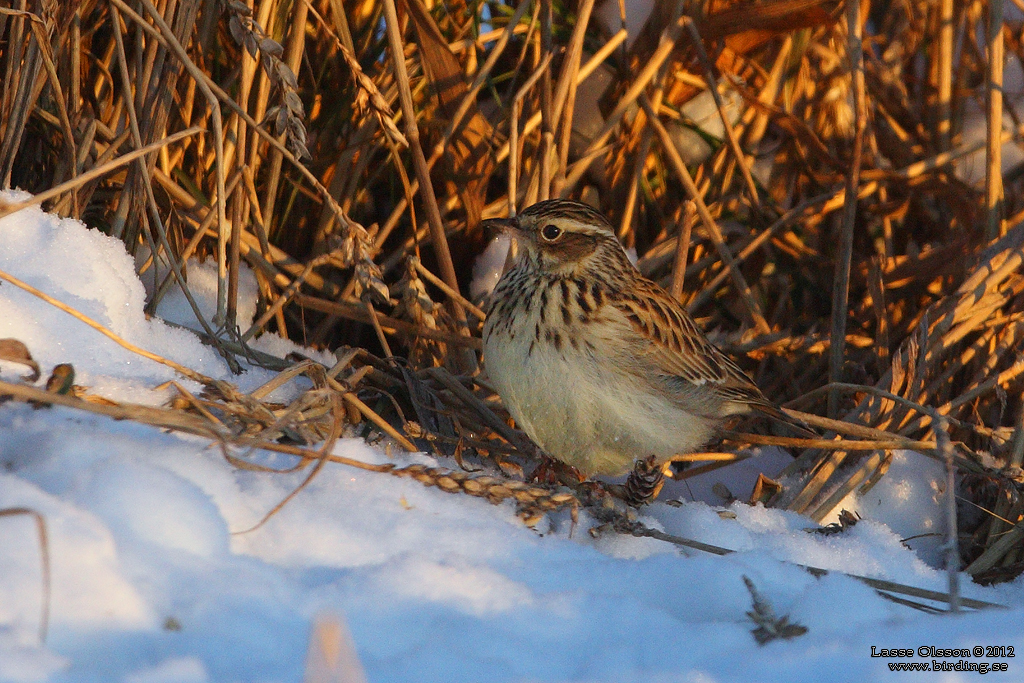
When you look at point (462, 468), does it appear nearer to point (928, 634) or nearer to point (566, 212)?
point (566, 212)

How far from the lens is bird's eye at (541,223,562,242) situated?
3643 millimetres

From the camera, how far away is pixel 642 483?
131 inches

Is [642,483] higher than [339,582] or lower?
lower

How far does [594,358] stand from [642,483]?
463mm

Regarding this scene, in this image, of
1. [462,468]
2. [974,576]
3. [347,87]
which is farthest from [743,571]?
[347,87]

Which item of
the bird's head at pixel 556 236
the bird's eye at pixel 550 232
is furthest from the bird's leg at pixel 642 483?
the bird's eye at pixel 550 232

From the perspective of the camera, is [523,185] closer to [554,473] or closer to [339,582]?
[554,473]

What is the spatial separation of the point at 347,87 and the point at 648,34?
5.28ft

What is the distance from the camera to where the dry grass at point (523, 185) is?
335cm

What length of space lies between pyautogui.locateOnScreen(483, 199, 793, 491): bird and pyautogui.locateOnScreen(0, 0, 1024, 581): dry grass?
36 cm

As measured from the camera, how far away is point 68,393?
2404mm

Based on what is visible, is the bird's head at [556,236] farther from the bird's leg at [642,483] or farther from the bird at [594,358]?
the bird's leg at [642,483]

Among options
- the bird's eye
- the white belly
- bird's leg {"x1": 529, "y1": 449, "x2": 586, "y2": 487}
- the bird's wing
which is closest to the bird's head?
the bird's eye

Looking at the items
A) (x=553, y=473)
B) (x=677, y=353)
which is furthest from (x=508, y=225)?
(x=553, y=473)
